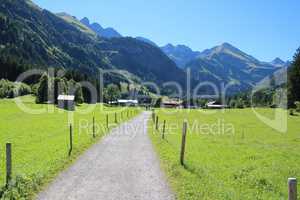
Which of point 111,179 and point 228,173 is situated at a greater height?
point 111,179

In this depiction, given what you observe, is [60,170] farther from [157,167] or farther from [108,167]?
[157,167]

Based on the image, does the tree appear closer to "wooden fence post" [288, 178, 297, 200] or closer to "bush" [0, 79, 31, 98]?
"bush" [0, 79, 31, 98]

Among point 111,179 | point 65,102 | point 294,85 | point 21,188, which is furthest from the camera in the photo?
point 65,102

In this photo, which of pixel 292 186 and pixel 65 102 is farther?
pixel 65 102

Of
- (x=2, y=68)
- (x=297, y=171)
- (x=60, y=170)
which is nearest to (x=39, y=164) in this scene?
(x=60, y=170)

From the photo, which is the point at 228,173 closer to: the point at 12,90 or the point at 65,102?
the point at 65,102

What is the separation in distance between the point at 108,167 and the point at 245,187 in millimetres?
7564

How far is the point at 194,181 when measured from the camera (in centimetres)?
1931

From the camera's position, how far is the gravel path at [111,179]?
16422 mm

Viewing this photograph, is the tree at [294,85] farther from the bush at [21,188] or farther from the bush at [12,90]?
the bush at [21,188]

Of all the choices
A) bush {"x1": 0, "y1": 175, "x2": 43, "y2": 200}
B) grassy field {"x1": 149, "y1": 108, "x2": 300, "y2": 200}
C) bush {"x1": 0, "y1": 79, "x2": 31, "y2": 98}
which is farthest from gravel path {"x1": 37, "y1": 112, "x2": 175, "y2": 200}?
bush {"x1": 0, "y1": 79, "x2": 31, "y2": 98}

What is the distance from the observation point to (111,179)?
1958 cm

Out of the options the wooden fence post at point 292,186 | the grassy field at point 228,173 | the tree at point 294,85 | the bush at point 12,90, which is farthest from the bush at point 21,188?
the bush at point 12,90

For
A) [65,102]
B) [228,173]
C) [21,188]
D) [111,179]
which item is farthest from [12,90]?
[21,188]
